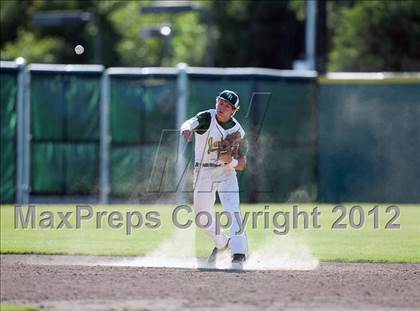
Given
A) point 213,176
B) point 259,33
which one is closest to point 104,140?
point 213,176

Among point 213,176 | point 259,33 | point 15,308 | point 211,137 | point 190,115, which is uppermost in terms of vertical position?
point 259,33

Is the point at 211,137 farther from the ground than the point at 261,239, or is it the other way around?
the point at 211,137

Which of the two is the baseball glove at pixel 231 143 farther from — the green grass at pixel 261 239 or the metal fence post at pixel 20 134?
the metal fence post at pixel 20 134

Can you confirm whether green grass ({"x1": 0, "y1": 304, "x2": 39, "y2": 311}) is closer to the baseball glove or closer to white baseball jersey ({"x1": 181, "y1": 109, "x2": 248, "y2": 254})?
white baseball jersey ({"x1": 181, "y1": 109, "x2": 248, "y2": 254})

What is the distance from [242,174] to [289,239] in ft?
20.0

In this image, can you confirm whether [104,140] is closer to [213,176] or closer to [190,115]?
[190,115]

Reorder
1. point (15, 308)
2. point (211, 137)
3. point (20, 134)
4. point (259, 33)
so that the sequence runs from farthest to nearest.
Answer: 1. point (259, 33)
2. point (20, 134)
3. point (211, 137)
4. point (15, 308)

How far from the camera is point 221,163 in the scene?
1249 centimetres

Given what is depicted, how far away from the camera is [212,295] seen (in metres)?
9.90

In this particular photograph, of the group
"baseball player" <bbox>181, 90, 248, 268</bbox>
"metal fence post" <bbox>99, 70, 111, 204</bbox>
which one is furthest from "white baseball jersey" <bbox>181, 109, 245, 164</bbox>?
"metal fence post" <bbox>99, 70, 111, 204</bbox>

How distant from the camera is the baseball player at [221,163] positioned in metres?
12.3

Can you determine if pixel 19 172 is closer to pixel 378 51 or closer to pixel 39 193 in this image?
pixel 39 193

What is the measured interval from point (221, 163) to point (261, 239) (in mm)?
3802

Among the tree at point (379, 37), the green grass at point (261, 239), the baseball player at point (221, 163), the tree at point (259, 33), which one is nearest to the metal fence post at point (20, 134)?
the green grass at point (261, 239)
